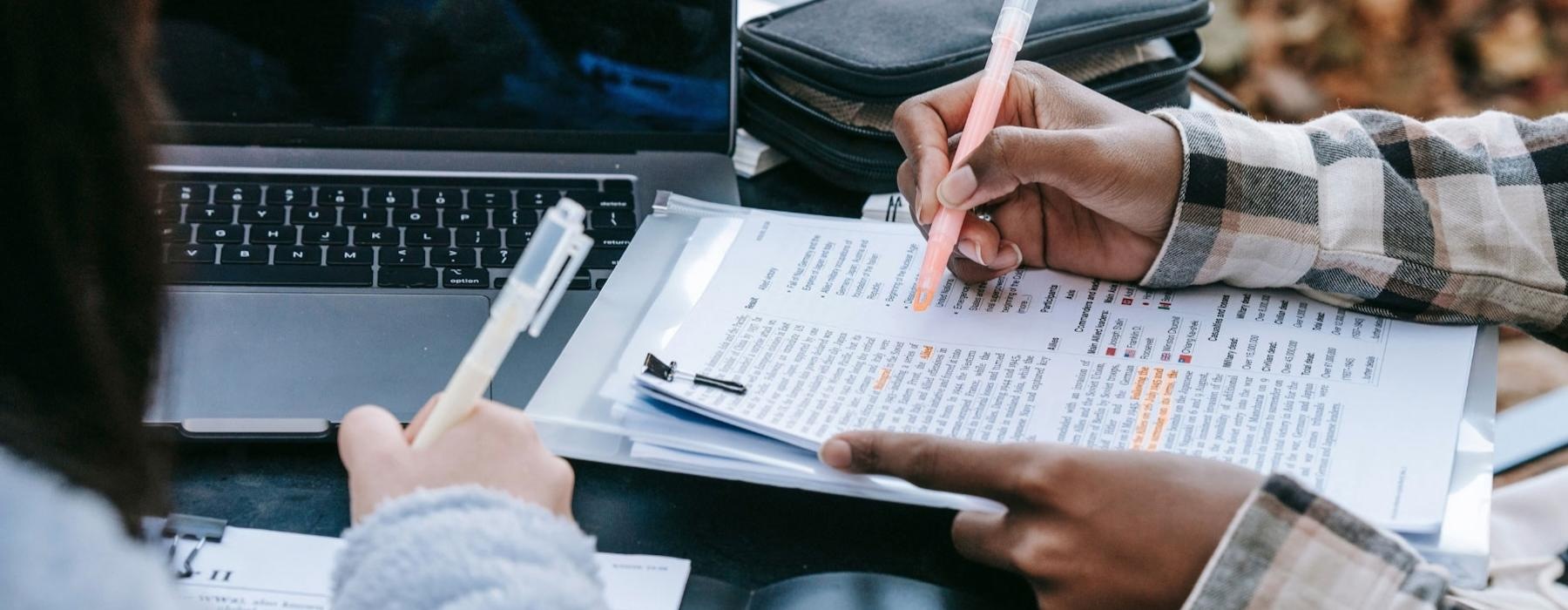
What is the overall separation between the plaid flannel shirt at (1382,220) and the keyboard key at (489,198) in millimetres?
377

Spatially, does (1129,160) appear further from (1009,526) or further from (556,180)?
(556,180)

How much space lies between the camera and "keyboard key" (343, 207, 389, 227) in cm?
74

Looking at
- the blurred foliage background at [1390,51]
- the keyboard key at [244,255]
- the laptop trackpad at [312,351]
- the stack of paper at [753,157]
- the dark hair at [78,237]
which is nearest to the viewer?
the dark hair at [78,237]

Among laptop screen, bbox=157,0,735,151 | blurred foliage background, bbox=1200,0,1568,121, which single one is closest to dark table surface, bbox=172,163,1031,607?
laptop screen, bbox=157,0,735,151

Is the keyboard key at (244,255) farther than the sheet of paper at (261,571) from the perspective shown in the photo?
Yes

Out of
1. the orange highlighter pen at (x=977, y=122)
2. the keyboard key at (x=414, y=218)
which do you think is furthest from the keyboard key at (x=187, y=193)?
the orange highlighter pen at (x=977, y=122)

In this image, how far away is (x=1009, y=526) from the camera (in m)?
0.51

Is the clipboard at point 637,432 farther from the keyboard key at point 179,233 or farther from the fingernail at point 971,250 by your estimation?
the keyboard key at point 179,233

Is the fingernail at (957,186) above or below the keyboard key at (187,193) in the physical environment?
above

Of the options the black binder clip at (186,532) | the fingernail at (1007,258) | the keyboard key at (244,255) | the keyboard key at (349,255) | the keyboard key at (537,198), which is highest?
the fingernail at (1007,258)

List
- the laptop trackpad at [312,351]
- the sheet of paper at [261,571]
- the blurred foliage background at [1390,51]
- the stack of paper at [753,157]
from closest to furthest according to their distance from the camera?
1. the sheet of paper at [261,571]
2. the laptop trackpad at [312,351]
3. the stack of paper at [753,157]
4. the blurred foliage background at [1390,51]

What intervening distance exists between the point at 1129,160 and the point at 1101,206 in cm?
3

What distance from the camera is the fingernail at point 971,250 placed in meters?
0.66

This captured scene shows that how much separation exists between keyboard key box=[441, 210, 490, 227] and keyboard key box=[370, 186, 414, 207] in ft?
0.09
